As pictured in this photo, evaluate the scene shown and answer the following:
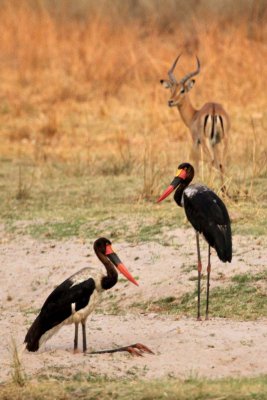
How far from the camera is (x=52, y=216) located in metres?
9.85

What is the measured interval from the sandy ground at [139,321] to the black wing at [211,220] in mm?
421

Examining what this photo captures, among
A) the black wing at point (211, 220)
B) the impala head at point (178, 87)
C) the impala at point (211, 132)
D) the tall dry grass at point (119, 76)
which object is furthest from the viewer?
the tall dry grass at point (119, 76)

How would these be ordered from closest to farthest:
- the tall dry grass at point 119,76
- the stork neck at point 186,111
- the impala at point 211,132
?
the impala at point 211,132 < the stork neck at point 186,111 < the tall dry grass at point 119,76

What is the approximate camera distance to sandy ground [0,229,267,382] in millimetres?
6039

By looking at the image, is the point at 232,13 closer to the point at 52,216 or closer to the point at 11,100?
the point at 11,100

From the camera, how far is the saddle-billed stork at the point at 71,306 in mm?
6078

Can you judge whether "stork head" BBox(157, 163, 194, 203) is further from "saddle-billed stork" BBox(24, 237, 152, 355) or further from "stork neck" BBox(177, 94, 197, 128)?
"stork neck" BBox(177, 94, 197, 128)

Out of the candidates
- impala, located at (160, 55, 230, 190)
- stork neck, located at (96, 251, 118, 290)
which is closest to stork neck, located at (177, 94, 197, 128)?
impala, located at (160, 55, 230, 190)

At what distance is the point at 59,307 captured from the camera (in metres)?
6.11

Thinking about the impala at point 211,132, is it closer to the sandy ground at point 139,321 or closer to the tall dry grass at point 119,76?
the tall dry grass at point 119,76

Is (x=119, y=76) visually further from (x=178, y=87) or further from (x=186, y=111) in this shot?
(x=186, y=111)

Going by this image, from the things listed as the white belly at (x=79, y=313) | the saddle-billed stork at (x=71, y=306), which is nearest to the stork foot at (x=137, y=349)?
the saddle-billed stork at (x=71, y=306)

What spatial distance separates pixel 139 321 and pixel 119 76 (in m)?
9.56

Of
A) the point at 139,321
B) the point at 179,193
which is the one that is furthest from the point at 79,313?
the point at 179,193
